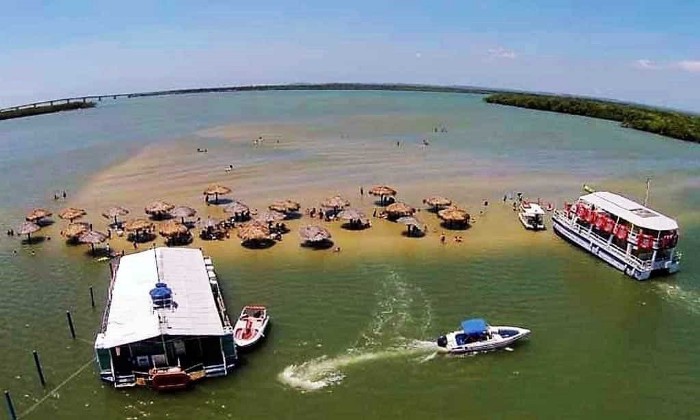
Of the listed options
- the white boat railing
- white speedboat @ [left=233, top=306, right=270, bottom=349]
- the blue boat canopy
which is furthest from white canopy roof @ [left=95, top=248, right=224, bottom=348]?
the white boat railing

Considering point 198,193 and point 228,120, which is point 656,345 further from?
point 228,120

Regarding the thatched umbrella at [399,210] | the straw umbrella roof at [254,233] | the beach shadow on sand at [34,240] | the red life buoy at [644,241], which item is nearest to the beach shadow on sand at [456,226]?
the thatched umbrella at [399,210]

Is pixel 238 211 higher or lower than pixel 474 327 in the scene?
higher

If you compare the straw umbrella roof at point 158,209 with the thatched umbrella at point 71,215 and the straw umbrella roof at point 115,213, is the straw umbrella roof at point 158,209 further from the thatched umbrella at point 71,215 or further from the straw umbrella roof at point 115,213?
the thatched umbrella at point 71,215

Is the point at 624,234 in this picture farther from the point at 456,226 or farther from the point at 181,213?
the point at 181,213

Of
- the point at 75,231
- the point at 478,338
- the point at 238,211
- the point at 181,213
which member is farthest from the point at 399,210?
the point at 75,231
